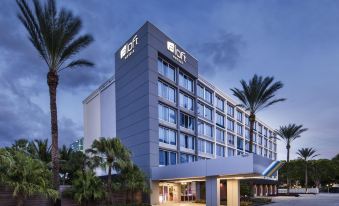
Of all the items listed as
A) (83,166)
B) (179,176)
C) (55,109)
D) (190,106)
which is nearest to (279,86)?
(190,106)

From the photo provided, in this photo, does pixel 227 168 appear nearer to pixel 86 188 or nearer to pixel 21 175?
pixel 86 188

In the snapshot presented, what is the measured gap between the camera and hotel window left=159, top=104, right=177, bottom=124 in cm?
4700

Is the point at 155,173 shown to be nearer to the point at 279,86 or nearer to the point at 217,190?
the point at 217,190

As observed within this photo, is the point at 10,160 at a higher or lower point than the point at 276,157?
higher

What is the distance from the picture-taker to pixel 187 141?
174 feet

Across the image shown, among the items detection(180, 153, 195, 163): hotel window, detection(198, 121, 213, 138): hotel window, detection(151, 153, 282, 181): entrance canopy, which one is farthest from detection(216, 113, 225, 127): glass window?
detection(151, 153, 282, 181): entrance canopy

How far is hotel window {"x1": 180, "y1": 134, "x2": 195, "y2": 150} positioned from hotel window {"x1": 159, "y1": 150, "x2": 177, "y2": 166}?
2702mm

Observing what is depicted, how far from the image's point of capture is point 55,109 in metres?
28.4

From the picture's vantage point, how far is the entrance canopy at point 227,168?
106 ft

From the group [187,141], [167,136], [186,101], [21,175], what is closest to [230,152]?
[187,141]

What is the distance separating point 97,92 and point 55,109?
30665 millimetres

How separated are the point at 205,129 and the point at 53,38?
3693 cm

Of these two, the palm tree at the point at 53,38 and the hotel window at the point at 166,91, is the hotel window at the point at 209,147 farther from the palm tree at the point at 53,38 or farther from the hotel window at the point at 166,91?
the palm tree at the point at 53,38

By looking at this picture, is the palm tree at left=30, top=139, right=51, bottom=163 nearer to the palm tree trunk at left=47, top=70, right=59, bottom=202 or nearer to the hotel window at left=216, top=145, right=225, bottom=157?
the palm tree trunk at left=47, top=70, right=59, bottom=202
